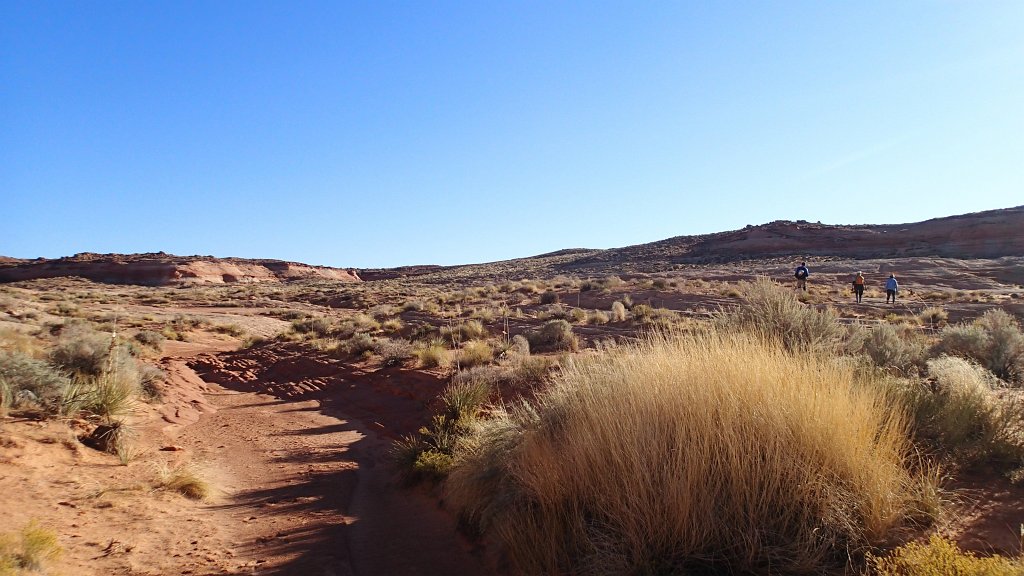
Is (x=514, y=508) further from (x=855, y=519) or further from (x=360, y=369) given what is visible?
(x=360, y=369)

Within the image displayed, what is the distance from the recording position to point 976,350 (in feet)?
32.2

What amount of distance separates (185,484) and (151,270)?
82.0 metres

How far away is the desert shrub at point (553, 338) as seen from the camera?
51.6 feet

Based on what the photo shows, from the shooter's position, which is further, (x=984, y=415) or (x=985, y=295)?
(x=985, y=295)

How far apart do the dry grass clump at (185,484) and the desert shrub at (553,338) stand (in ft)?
32.2

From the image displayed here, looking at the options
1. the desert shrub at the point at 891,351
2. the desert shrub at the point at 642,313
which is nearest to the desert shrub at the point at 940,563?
the desert shrub at the point at 891,351

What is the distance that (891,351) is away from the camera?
9250 millimetres

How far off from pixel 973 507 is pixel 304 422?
10553 millimetres

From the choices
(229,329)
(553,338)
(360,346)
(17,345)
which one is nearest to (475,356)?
(553,338)

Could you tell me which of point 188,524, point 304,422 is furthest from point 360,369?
point 188,524

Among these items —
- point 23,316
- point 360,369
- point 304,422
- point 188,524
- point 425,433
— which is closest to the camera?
point 188,524

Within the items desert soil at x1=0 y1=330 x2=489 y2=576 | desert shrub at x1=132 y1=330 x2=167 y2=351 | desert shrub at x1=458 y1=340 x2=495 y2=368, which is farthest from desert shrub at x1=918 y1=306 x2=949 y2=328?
desert shrub at x1=132 y1=330 x2=167 y2=351

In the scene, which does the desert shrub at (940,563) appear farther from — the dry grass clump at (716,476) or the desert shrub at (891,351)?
the desert shrub at (891,351)

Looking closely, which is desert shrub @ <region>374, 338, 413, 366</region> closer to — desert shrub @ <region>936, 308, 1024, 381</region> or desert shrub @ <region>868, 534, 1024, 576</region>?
desert shrub @ <region>936, 308, 1024, 381</region>
